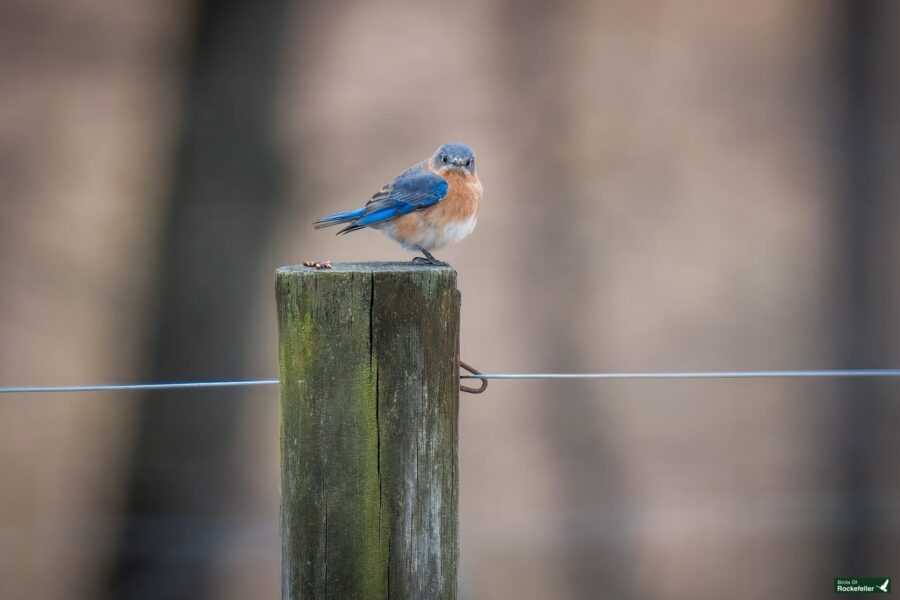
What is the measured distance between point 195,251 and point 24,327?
0.84 metres

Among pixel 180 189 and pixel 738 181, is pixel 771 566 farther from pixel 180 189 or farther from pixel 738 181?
pixel 180 189

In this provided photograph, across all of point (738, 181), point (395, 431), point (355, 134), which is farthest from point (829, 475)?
point (395, 431)

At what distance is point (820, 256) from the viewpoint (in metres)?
A: 4.91

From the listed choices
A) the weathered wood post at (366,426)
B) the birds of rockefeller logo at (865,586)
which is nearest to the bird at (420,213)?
the weathered wood post at (366,426)

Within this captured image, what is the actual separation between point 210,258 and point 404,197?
2167mm

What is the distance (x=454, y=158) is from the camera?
2836 millimetres

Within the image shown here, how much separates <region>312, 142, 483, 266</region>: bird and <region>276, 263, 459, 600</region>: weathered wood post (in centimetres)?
92

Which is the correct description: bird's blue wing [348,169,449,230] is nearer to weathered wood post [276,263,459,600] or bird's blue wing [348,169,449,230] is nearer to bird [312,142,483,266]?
bird [312,142,483,266]

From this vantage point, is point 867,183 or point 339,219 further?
point 867,183

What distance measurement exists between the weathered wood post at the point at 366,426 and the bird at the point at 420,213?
36.2 inches

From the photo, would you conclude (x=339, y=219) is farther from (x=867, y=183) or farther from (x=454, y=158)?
(x=867, y=183)

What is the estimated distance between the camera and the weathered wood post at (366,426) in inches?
64.9

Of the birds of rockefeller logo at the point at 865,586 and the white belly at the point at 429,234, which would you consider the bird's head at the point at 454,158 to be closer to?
the white belly at the point at 429,234

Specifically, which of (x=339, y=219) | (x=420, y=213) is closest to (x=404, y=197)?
(x=420, y=213)
